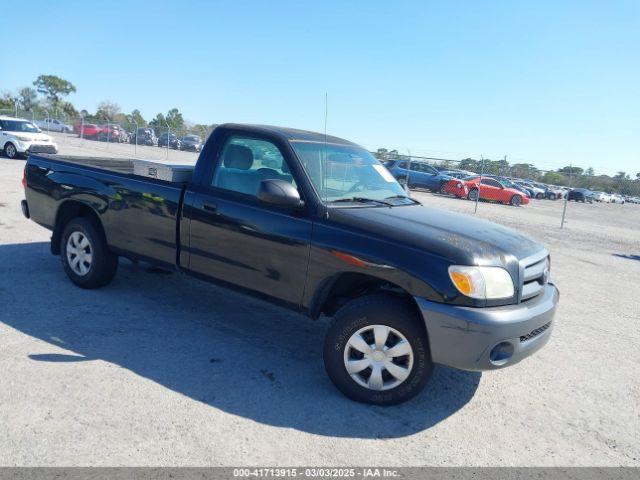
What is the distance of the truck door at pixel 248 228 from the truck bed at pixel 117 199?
0.97ft

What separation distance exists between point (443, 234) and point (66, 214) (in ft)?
13.8

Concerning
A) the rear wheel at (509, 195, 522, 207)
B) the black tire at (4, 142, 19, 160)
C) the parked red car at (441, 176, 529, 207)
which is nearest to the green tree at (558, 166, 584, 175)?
the parked red car at (441, 176, 529, 207)

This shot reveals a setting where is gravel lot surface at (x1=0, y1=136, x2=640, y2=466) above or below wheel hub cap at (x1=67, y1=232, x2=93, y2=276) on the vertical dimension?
below

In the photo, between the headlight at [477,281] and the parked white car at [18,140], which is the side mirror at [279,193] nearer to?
the headlight at [477,281]

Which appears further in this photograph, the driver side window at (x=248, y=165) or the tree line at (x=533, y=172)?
the tree line at (x=533, y=172)

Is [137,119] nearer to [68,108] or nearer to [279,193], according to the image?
[68,108]

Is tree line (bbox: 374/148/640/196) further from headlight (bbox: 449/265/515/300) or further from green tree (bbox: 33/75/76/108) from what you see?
green tree (bbox: 33/75/76/108)

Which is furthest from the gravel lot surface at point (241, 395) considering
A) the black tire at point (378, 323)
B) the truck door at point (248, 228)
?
the truck door at point (248, 228)

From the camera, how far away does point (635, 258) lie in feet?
37.7

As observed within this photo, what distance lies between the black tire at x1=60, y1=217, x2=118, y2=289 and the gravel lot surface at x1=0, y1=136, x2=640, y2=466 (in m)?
0.13

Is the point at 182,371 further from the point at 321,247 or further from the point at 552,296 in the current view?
the point at 552,296

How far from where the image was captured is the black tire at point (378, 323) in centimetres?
347

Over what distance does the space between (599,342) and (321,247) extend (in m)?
3.40

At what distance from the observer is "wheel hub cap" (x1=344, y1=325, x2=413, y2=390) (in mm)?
3521
